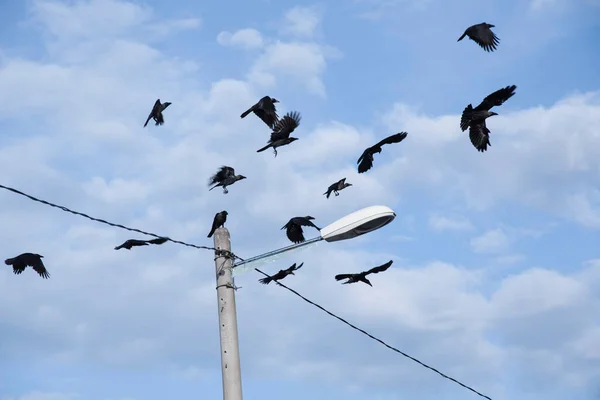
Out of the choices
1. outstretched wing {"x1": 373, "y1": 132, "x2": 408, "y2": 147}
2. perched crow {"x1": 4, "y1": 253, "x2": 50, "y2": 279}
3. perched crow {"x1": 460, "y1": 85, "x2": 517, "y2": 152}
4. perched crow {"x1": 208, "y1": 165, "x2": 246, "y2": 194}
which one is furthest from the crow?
perched crow {"x1": 4, "y1": 253, "x2": 50, "y2": 279}

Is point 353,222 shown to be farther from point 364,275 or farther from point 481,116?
point 481,116

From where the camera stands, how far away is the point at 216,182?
1374 cm

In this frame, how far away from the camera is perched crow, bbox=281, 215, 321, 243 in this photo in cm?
1430

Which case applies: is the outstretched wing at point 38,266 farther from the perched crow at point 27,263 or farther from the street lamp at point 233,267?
the street lamp at point 233,267

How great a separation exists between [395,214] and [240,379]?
2058mm

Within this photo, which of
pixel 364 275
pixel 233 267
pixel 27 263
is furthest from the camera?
pixel 27 263

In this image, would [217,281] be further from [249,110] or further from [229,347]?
[249,110]

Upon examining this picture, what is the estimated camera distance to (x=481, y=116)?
1506 centimetres

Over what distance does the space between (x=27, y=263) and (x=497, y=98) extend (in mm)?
6926

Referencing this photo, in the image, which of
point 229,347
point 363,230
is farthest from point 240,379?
point 363,230

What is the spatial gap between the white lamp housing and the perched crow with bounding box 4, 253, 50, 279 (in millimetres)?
6304

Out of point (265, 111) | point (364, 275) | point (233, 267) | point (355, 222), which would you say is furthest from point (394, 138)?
point (233, 267)

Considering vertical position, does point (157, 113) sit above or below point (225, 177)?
above

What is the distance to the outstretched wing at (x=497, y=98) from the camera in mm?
14984
